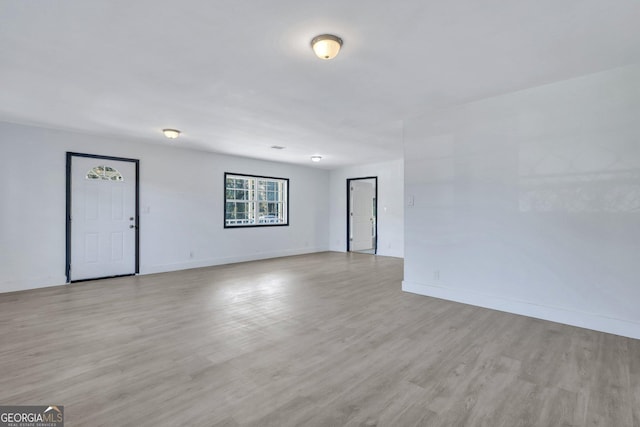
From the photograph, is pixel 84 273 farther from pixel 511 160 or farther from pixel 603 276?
pixel 603 276

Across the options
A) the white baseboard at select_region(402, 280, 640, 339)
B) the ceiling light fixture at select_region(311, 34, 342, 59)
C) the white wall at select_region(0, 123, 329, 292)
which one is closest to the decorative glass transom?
the white wall at select_region(0, 123, 329, 292)

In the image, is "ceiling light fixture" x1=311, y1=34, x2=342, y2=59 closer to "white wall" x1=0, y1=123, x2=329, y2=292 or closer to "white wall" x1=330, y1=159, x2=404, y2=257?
"white wall" x1=0, y1=123, x2=329, y2=292

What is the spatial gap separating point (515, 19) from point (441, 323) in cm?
271

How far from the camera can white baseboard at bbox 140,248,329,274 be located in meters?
5.79

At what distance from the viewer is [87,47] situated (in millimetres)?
2416

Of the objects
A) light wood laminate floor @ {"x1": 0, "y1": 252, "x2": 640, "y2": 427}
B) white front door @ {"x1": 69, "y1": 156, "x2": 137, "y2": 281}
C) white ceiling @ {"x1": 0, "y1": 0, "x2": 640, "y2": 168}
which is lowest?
light wood laminate floor @ {"x1": 0, "y1": 252, "x2": 640, "y2": 427}

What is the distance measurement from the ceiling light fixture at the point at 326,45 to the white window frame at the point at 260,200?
5021 millimetres

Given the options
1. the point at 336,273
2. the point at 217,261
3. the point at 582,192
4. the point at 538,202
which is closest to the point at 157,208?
the point at 217,261

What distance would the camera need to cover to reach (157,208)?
5.85 m

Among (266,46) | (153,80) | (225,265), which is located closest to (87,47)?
(153,80)

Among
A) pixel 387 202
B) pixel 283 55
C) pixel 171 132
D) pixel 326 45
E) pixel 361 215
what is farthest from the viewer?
pixel 361 215

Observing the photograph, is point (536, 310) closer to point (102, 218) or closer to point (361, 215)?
point (361, 215)

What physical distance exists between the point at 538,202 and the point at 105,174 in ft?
21.3

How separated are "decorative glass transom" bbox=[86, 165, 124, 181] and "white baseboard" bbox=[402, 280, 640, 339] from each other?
17.5 feet
